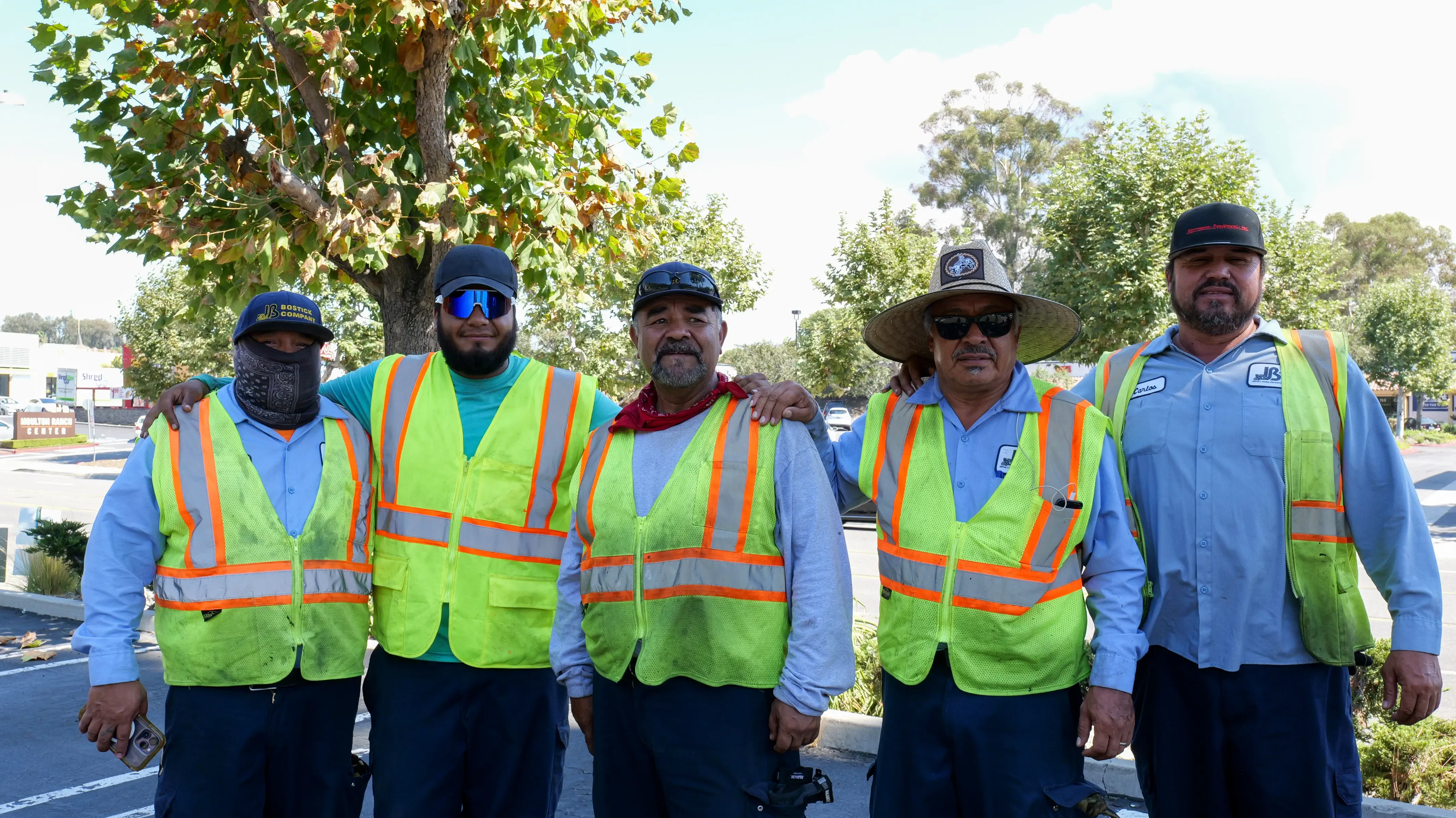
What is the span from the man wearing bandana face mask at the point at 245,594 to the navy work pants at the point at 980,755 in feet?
5.77

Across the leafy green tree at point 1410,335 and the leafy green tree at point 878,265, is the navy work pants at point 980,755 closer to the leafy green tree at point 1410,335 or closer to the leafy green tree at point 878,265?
the leafy green tree at point 878,265

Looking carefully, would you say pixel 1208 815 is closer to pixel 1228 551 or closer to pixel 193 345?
pixel 1228 551

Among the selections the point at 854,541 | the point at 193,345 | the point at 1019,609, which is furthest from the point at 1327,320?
the point at 193,345

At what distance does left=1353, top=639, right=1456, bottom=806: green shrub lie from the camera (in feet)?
15.3

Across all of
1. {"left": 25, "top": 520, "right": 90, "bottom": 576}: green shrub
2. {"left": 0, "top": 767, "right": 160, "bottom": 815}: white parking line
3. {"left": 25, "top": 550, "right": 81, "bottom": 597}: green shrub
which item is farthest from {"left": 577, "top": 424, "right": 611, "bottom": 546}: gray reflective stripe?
{"left": 25, "top": 520, "right": 90, "bottom": 576}: green shrub

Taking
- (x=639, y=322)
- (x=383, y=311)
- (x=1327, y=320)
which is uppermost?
(x=1327, y=320)

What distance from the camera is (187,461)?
10.8ft

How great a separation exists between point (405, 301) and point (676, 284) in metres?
4.34

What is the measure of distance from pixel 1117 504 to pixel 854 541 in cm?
1424

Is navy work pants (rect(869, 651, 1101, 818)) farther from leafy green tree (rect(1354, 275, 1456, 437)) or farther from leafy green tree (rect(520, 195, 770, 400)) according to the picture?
leafy green tree (rect(1354, 275, 1456, 437))

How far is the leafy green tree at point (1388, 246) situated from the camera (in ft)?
221

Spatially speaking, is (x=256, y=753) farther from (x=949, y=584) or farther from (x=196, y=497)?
(x=949, y=584)

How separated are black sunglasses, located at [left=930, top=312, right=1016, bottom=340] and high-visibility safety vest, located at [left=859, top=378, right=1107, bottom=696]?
249 mm

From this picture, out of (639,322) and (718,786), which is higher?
(639,322)
